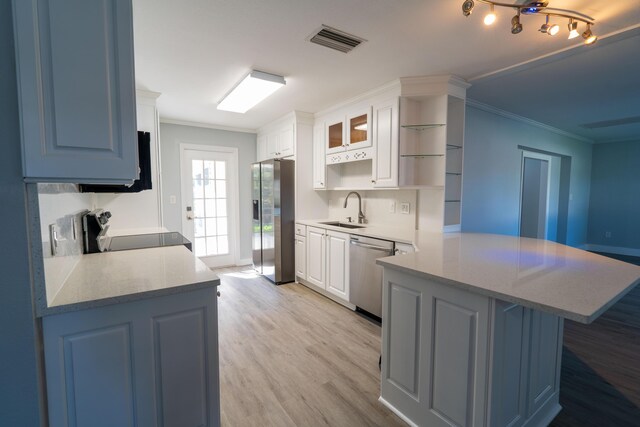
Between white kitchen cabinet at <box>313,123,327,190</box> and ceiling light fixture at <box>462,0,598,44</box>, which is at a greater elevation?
ceiling light fixture at <box>462,0,598,44</box>

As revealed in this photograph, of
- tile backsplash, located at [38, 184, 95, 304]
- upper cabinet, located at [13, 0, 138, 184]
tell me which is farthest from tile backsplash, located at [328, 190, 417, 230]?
tile backsplash, located at [38, 184, 95, 304]

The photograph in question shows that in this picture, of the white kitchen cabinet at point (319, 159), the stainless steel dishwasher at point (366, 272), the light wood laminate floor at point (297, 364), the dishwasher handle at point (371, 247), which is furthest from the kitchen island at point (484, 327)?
the white kitchen cabinet at point (319, 159)

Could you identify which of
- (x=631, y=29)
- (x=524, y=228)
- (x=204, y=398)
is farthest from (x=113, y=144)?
(x=524, y=228)

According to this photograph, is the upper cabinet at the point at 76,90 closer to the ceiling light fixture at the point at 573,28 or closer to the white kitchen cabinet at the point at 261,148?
the ceiling light fixture at the point at 573,28

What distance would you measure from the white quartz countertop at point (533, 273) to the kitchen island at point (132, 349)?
1094 millimetres

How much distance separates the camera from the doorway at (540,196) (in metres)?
4.84

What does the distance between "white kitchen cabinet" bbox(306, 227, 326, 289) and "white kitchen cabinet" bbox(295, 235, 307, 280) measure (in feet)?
0.24

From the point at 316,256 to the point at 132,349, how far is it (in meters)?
2.62

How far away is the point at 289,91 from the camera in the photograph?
10.5ft

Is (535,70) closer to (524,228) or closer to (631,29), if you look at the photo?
(631,29)

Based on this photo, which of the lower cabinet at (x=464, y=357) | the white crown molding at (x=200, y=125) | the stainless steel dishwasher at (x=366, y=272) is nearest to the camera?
the lower cabinet at (x=464, y=357)

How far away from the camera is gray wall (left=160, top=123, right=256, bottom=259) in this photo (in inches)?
179

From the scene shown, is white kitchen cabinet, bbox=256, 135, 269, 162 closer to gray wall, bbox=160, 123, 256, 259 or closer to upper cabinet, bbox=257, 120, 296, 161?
upper cabinet, bbox=257, 120, 296, 161

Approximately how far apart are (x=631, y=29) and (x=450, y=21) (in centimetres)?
122
